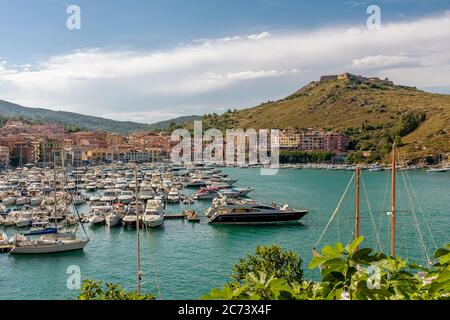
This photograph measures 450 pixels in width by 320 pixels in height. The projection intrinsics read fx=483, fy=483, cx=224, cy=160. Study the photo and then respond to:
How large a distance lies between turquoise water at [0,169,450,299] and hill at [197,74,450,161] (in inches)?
1129

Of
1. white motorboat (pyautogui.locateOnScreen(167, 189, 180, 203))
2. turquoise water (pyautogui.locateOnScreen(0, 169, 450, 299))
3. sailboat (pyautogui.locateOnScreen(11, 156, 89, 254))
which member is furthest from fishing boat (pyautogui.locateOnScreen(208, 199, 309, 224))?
white motorboat (pyautogui.locateOnScreen(167, 189, 180, 203))

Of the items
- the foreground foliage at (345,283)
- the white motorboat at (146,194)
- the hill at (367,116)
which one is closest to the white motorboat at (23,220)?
the white motorboat at (146,194)

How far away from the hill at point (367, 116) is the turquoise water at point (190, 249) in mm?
28667

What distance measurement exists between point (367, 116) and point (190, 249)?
155 ft

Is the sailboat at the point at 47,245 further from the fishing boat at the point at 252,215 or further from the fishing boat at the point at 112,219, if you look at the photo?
the fishing boat at the point at 252,215

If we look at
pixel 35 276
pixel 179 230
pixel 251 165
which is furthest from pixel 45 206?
pixel 251 165

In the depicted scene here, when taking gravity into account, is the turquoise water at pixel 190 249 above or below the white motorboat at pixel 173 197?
below

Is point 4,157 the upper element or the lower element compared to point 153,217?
upper

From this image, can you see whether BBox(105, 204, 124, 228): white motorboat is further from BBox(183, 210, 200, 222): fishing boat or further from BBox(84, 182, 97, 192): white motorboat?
BBox(84, 182, 97, 192): white motorboat

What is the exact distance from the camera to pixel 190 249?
13422mm

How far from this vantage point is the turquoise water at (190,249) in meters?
10.1

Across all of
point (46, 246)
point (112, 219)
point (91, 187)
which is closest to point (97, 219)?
point (112, 219)

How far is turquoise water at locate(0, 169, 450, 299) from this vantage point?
33.2ft

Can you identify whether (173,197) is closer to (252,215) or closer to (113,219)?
(113,219)
